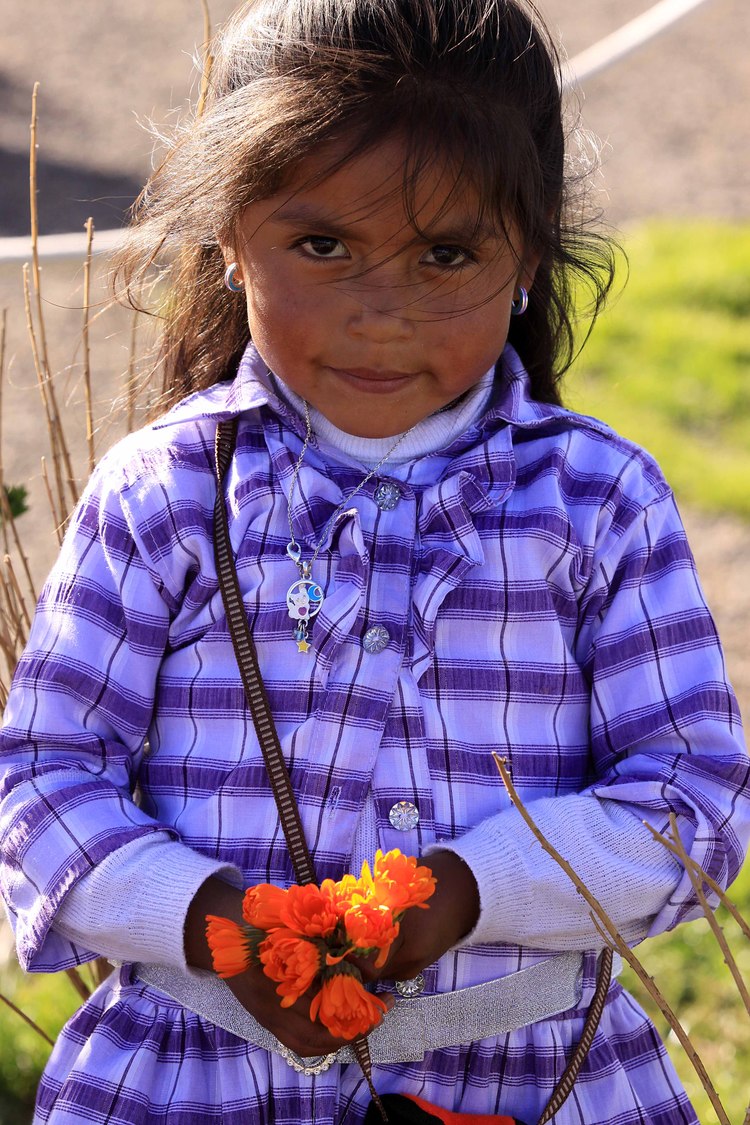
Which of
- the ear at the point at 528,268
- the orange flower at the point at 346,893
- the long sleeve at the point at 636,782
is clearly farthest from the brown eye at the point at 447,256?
the orange flower at the point at 346,893

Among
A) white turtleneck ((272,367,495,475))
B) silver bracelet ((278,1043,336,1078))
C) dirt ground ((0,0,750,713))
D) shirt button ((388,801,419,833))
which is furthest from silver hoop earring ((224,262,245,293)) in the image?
dirt ground ((0,0,750,713))

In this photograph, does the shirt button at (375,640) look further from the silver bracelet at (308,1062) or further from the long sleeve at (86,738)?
the silver bracelet at (308,1062)

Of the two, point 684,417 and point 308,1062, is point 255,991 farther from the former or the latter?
point 684,417

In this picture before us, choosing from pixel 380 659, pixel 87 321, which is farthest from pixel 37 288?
pixel 380 659

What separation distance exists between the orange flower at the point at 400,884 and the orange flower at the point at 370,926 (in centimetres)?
1

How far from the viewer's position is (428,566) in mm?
1564

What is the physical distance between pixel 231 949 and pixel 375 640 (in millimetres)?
411

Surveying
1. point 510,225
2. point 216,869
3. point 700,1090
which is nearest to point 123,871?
point 216,869

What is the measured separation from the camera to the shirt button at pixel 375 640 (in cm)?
152

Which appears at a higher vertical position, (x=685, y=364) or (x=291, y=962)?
(x=291, y=962)

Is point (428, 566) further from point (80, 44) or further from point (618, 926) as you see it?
point (80, 44)

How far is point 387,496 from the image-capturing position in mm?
1601

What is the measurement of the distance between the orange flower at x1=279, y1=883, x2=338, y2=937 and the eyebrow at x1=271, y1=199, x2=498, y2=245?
69cm

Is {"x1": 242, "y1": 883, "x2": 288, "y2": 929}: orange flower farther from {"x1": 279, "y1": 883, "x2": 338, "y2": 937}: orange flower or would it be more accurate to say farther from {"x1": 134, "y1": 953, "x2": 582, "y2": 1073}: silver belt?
{"x1": 134, "y1": 953, "x2": 582, "y2": 1073}: silver belt
